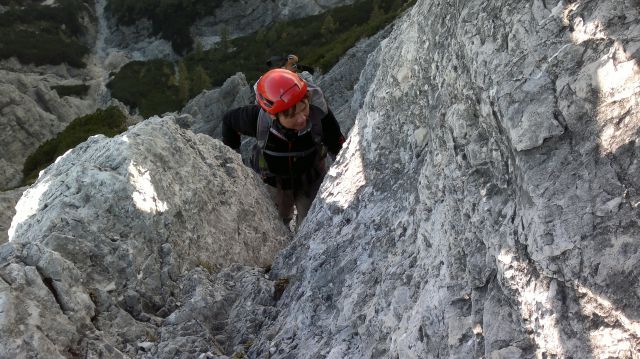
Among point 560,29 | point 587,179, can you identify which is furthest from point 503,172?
point 560,29

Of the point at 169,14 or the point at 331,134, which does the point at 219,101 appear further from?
the point at 169,14

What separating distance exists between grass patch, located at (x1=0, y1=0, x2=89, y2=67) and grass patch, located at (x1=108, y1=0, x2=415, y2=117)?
8187 mm

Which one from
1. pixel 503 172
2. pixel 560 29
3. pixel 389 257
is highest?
pixel 560 29

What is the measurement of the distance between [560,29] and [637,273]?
1.42 meters

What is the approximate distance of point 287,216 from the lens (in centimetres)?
911

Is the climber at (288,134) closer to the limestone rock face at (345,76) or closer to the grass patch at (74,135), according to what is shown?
the limestone rock face at (345,76)

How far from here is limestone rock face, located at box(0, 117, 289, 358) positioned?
15.1 ft

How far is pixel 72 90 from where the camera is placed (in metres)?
55.9

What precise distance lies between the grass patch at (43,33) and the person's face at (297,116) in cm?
5963

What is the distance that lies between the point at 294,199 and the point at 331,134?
1.56 m

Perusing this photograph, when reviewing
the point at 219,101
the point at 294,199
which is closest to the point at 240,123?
the point at 294,199

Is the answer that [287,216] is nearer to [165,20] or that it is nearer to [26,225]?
[26,225]

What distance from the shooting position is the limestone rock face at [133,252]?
15.1ft

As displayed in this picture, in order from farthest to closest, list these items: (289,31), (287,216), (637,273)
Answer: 1. (289,31)
2. (287,216)
3. (637,273)
